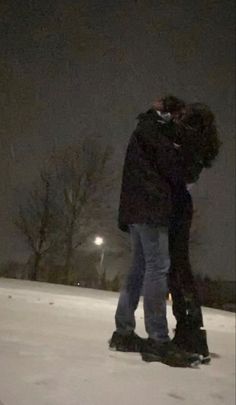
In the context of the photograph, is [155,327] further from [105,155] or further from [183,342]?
[105,155]

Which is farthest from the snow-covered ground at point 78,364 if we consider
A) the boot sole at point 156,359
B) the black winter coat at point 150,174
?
the black winter coat at point 150,174

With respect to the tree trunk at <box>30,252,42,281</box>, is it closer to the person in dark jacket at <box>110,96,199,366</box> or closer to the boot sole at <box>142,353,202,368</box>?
the person in dark jacket at <box>110,96,199,366</box>

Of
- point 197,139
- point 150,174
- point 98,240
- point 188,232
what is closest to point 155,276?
point 188,232

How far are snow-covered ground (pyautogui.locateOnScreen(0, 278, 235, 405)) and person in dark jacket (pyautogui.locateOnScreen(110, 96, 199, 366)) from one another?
82 millimetres

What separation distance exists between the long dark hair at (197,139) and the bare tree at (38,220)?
77 cm

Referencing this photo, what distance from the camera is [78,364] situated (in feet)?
6.00

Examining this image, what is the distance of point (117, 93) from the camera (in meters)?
2.86

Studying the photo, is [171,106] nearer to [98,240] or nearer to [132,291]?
[132,291]

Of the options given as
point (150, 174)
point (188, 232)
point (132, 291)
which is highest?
point (150, 174)

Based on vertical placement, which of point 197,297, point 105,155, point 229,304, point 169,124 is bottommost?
Result: point 229,304

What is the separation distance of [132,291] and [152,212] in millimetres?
361

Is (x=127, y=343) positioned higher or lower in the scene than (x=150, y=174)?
lower

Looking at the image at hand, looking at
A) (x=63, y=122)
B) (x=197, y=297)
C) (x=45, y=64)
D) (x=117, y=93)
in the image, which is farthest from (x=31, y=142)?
(x=197, y=297)

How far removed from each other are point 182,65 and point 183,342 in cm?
177
